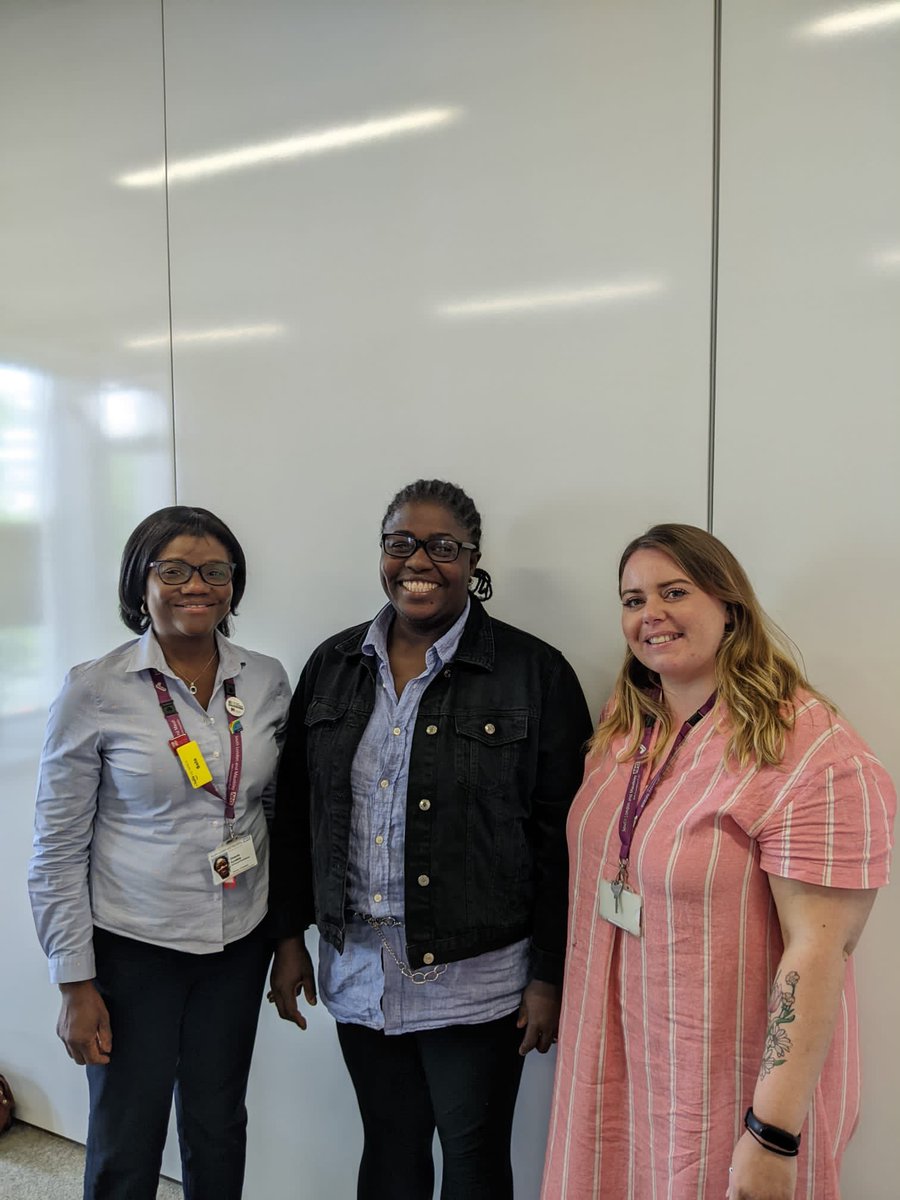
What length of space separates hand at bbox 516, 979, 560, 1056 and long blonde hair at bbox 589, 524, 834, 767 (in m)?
0.52

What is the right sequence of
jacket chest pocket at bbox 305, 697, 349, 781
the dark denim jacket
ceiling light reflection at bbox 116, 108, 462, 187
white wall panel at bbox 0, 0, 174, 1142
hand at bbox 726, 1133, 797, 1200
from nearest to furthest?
hand at bbox 726, 1133, 797, 1200 < the dark denim jacket < jacket chest pocket at bbox 305, 697, 349, 781 < ceiling light reflection at bbox 116, 108, 462, 187 < white wall panel at bbox 0, 0, 174, 1142

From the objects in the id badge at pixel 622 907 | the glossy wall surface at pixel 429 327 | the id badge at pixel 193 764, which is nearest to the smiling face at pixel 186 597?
the id badge at pixel 193 764

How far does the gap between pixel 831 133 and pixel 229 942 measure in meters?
2.13

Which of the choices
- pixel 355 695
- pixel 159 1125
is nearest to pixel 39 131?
pixel 355 695

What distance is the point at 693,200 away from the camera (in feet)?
5.42

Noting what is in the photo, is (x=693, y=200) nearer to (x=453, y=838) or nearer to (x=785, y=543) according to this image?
(x=785, y=543)

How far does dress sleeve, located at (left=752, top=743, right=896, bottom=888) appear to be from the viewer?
1.11 m

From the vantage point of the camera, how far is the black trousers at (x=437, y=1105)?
150 centimetres

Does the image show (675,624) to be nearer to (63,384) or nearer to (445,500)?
(445,500)

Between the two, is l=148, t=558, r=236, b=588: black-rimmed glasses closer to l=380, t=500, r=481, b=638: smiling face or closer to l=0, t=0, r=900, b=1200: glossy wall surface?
l=380, t=500, r=481, b=638: smiling face

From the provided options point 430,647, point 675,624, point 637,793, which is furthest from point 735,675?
point 430,647

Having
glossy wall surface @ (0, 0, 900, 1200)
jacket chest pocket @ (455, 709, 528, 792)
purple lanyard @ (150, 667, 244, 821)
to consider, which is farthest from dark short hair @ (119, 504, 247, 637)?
jacket chest pocket @ (455, 709, 528, 792)

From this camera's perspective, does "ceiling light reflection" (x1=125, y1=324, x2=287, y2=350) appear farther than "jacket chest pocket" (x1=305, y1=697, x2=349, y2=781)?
Yes

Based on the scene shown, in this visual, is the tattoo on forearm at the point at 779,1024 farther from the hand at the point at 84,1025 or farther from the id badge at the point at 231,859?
the hand at the point at 84,1025
